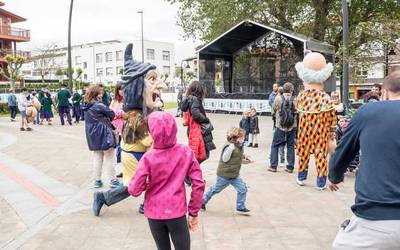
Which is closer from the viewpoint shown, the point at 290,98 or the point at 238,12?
the point at 290,98

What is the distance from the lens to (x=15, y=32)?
51750mm

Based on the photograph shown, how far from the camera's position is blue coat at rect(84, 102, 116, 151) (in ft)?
23.2

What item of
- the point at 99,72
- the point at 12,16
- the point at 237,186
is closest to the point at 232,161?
the point at 237,186

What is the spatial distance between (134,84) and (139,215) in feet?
5.53

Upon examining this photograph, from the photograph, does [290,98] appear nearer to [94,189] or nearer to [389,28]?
[94,189]

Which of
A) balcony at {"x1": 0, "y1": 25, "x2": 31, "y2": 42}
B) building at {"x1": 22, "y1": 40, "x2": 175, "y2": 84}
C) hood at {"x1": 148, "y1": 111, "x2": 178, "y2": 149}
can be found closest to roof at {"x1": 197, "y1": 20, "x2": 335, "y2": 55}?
hood at {"x1": 148, "y1": 111, "x2": 178, "y2": 149}

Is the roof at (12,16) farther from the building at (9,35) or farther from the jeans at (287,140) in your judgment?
the jeans at (287,140)

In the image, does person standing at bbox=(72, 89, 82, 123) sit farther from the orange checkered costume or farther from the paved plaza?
the orange checkered costume

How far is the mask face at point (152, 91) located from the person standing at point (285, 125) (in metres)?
3.29

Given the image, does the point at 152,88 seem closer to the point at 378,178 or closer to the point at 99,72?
the point at 378,178

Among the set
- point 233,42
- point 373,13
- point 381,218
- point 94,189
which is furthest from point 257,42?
point 381,218

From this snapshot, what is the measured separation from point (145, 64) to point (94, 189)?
277 cm

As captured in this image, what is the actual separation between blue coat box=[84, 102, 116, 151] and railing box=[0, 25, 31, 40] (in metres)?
47.7

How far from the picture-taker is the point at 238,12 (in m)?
25.1
